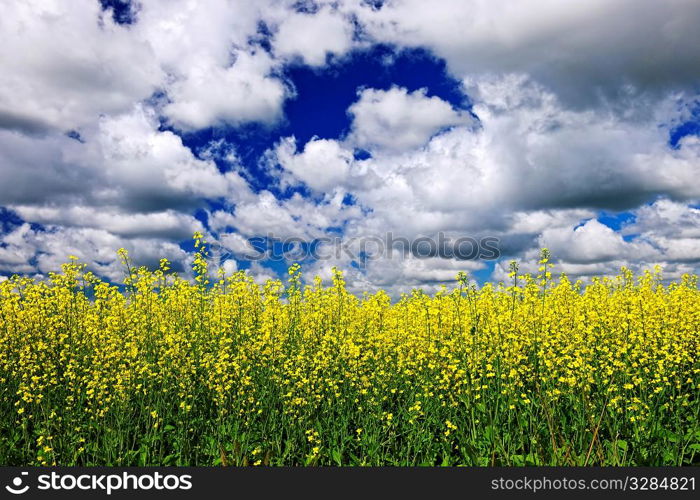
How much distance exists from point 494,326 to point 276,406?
3495mm

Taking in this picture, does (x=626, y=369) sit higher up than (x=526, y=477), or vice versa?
(x=626, y=369)

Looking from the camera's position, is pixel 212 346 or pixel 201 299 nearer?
pixel 212 346

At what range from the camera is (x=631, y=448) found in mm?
5793

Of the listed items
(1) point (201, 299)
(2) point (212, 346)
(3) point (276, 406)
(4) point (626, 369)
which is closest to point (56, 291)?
(1) point (201, 299)

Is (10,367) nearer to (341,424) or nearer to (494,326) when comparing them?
(341,424)

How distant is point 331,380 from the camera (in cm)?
667

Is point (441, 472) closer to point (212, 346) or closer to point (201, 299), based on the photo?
point (212, 346)

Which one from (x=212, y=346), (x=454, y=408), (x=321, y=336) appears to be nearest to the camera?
(x=454, y=408)

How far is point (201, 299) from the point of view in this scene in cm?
886

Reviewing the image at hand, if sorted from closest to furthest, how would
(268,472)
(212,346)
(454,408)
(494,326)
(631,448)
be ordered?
(268,472) → (631,448) → (454,408) → (494,326) → (212,346)

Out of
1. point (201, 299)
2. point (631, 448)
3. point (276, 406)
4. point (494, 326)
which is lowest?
point (631, 448)

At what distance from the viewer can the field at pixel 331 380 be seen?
19.2 feet

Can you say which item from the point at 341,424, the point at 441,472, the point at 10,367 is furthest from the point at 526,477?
the point at 10,367

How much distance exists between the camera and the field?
5.86 metres
